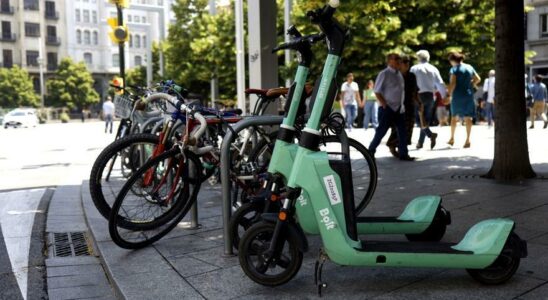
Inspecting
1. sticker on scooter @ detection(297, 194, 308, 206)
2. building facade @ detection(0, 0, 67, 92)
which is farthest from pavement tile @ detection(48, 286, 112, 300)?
building facade @ detection(0, 0, 67, 92)

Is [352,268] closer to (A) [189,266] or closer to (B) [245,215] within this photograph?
(B) [245,215]

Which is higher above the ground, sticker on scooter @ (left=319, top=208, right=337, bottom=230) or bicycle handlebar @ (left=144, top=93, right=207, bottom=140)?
bicycle handlebar @ (left=144, top=93, right=207, bottom=140)

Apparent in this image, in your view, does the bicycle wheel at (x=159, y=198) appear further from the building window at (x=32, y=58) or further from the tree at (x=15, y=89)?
the building window at (x=32, y=58)

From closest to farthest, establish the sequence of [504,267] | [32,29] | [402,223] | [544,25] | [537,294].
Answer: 1. [537,294]
2. [504,267]
3. [402,223]
4. [544,25]
5. [32,29]

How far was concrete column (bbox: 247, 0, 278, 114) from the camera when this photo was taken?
833cm

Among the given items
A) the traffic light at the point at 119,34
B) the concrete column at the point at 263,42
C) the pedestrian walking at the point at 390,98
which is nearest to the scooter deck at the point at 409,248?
the concrete column at the point at 263,42

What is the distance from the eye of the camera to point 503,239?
3332 mm

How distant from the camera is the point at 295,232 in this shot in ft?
11.1

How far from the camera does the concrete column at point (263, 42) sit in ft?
27.3

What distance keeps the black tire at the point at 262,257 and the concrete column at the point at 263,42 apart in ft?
16.4

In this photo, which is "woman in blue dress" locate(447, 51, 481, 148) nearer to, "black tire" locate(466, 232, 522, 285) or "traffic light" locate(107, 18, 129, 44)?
"traffic light" locate(107, 18, 129, 44)

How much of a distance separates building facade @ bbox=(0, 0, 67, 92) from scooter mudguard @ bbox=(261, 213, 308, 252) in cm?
8070

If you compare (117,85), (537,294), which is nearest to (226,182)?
(537,294)

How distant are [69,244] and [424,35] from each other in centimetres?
2445
